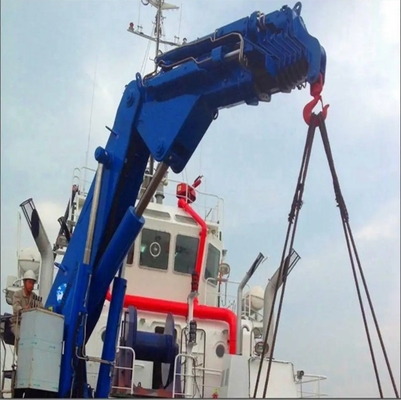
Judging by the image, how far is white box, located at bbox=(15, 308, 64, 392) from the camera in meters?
5.29

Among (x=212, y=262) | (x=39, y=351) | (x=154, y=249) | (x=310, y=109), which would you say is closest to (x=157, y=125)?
(x=310, y=109)

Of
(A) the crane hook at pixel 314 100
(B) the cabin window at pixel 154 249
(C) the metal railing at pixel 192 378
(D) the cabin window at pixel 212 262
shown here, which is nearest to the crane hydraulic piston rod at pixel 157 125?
(A) the crane hook at pixel 314 100

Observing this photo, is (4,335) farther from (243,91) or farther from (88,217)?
(243,91)

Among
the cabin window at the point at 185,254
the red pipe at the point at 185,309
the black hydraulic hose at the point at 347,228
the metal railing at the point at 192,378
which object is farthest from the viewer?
the cabin window at the point at 185,254

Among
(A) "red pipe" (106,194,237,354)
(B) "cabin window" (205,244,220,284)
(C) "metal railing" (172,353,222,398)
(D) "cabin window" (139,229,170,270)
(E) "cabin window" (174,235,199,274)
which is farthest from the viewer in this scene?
(B) "cabin window" (205,244,220,284)

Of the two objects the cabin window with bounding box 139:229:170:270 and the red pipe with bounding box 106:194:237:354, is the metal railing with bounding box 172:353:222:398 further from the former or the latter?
the cabin window with bounding box 139:229:170:270

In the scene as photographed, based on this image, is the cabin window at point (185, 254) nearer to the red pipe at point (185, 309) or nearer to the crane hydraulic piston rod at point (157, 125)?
the red pipe at point (185, 309)

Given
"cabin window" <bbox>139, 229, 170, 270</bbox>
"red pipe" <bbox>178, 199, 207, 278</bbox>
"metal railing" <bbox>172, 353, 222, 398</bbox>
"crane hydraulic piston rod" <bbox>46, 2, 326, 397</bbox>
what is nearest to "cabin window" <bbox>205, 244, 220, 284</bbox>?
"red pipe" <bbox>178, 199, 207, 278</bbox>

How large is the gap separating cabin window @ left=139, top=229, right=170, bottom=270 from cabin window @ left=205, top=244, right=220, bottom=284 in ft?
2.79

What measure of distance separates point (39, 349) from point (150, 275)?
4452 millimetres

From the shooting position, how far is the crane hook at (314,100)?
5281 millimetres

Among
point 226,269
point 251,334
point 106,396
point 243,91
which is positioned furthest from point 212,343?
point 243,91

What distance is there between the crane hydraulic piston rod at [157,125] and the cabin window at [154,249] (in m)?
3.52

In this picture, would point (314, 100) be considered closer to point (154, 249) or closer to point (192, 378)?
point (192, 378)
